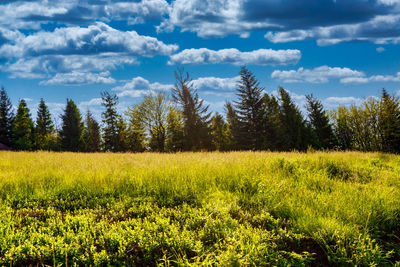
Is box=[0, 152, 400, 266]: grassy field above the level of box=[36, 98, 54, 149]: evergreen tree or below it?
below

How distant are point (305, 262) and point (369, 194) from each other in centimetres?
300

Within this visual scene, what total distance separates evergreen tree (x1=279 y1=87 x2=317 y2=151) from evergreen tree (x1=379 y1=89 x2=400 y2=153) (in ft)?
36.3

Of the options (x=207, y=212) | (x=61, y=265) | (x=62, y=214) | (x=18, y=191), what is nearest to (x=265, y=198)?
(x=207, y=212)

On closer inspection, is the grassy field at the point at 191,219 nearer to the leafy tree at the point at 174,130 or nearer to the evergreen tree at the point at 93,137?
the leafy tree at the point at 174,130

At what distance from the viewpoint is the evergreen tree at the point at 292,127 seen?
44.1 metres

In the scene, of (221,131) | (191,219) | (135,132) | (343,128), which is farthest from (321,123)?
(191,219)

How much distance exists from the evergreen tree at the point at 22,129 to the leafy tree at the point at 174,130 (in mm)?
27901

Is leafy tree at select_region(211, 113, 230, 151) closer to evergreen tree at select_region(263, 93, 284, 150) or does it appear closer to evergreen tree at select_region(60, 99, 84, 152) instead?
evergreen tree at select_region(263, 93, 284, 150)

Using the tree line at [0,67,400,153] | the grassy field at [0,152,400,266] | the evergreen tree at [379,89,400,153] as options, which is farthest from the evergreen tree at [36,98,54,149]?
the evergreen tree at [379,89,400,153]

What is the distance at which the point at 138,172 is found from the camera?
721 centimetres

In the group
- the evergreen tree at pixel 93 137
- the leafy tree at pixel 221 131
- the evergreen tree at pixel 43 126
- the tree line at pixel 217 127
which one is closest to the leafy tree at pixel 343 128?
the tree line at pixel 217 127

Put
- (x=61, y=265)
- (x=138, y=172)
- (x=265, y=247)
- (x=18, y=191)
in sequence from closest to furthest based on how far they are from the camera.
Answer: (x=61, y=265)
(x=265, y=247)
(x=18, y=191)
(x=138, y=172)

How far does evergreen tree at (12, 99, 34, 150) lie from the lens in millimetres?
48156

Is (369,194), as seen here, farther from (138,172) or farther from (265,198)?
(138,172)
